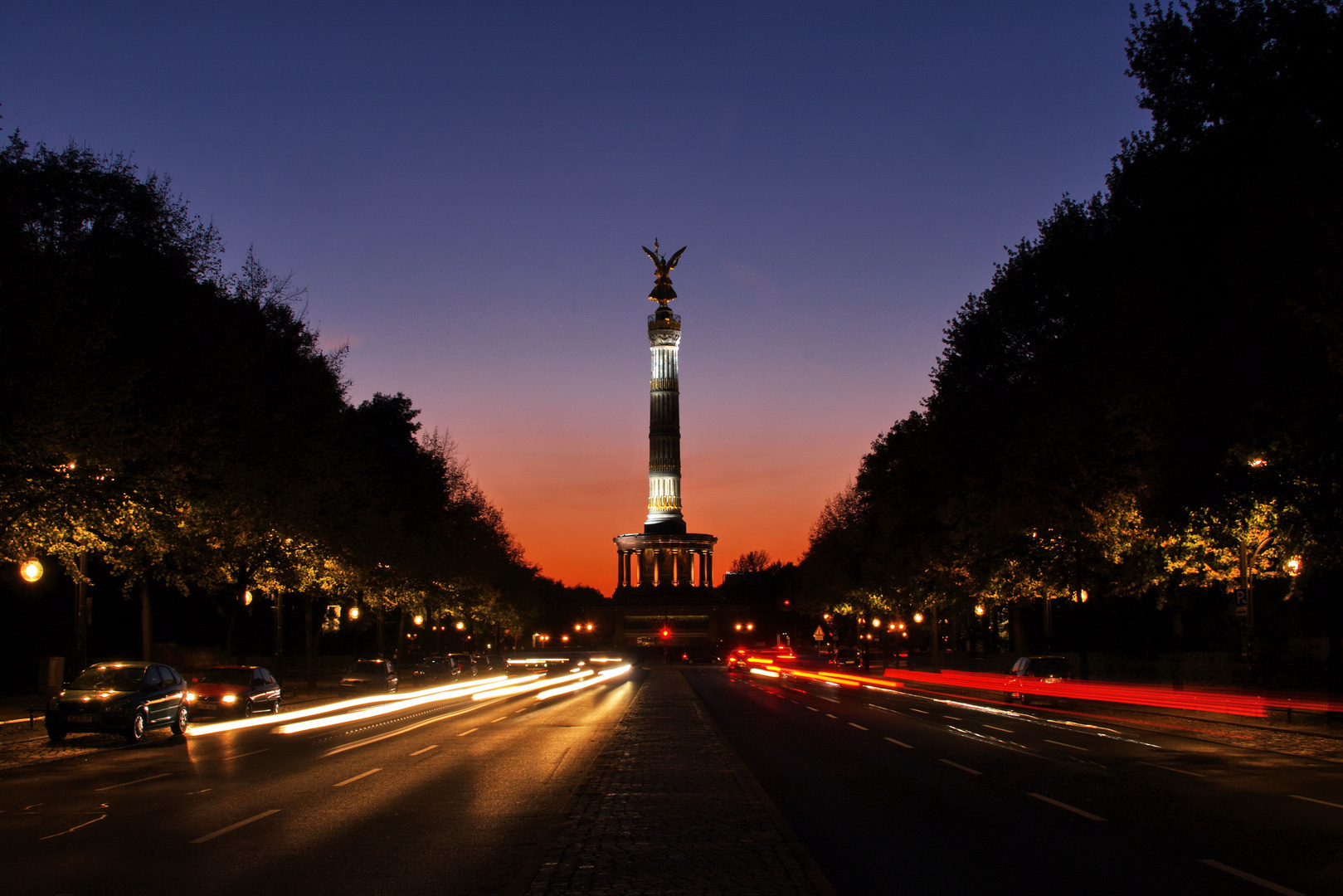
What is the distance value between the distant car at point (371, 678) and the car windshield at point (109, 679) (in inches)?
912

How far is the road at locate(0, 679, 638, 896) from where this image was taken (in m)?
9.53

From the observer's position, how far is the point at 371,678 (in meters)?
46.9

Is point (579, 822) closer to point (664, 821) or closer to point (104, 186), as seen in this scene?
point (664, 821)

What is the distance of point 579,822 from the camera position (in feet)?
39.1

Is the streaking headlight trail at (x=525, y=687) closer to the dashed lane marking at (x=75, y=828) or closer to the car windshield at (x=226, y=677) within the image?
the car windshield at (x=226, y=677)

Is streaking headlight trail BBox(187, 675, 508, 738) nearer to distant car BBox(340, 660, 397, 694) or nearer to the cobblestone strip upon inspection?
distant car BBox(340, 660, 397, 694)

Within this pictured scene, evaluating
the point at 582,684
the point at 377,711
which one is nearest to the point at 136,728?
the point at 377,711

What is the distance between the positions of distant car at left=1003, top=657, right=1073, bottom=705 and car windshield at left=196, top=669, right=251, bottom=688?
80.9 feet

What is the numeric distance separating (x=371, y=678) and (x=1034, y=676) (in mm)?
25270

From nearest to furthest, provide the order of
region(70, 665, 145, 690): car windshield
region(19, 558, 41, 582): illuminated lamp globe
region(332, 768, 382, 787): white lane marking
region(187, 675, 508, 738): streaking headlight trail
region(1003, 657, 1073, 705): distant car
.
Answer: region(332, 768, 382, 787): white lane marking → region(70, 665, 145, 690): car windshield → region(187, 675, 508, 738): streaking headlight trail → region(19, 558, 41, 582): illuminated lamp globe → region(1003, 657, 1073, 705): distant car

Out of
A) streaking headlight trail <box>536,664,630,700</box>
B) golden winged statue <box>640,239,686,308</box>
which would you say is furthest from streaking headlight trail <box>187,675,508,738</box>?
golden winged statue <box>640,239,686,308</box>

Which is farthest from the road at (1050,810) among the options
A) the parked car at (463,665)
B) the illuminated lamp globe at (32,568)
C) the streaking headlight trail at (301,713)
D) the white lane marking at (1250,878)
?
the parked car at (463,665)

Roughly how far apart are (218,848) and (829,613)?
10526 cm

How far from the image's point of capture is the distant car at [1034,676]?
131ft
